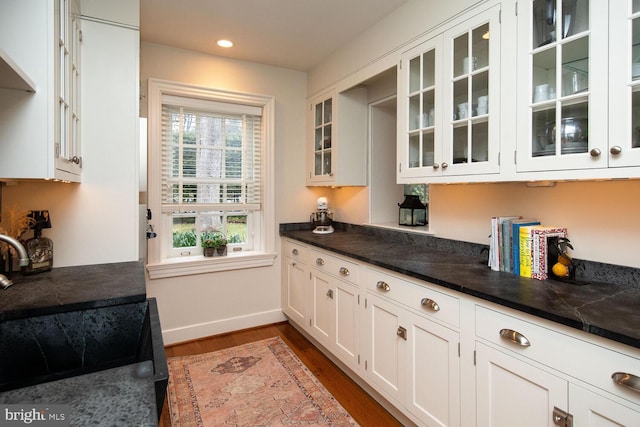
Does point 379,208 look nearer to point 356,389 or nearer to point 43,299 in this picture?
point 356,389

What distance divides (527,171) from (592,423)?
3.19ft

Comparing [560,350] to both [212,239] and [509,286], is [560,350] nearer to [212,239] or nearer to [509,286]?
[509,286]

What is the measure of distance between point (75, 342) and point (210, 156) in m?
2.17

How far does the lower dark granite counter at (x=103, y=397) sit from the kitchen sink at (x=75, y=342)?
5.0 inches

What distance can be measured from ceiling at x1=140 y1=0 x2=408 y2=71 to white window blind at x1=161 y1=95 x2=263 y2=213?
51 cm

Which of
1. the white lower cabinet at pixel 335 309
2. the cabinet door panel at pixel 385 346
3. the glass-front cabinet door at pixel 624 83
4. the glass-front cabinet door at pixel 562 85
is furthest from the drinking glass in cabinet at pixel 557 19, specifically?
the white lower cabinet at pixel 335 309

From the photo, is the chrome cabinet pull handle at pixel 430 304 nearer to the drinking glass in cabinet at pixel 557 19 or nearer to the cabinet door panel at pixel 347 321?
the cabinet door panel at pixel 347 321

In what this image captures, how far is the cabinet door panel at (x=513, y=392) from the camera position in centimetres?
118

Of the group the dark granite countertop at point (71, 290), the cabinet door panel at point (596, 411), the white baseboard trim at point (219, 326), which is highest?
the dark granite countertop at point (71, 290)

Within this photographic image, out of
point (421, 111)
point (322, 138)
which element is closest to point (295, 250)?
point (322, 138)

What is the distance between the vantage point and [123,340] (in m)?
1.40

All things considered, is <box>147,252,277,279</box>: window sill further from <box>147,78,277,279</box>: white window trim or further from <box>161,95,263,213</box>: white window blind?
<box>161,95,263,213</box>: white window blind

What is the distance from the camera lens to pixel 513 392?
4.25ft

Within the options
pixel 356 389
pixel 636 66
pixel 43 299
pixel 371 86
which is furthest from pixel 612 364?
pixel 371 86
